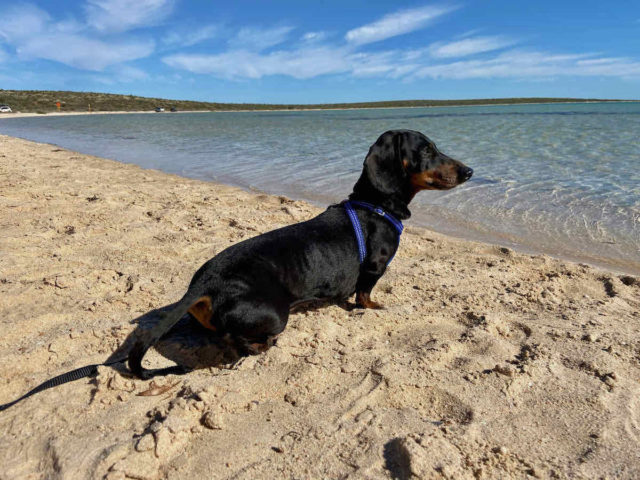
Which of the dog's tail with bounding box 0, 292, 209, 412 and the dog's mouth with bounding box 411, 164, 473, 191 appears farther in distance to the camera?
the dog's mouth with bounding box 411, 164, 473, 191

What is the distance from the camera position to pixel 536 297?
11.1ft

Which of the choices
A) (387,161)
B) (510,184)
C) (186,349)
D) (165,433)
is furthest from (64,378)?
(510,184)

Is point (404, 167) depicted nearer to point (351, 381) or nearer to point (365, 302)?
point (365, 302)

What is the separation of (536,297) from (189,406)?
2771 mm

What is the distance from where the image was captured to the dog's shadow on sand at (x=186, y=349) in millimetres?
2562

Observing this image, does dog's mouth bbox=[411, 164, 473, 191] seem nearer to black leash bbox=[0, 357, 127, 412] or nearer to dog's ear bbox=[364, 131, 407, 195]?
dog's ear bbox=[364, 131, 407, 195]

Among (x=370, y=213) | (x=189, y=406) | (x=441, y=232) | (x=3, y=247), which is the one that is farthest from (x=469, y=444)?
(x=3, y=247)

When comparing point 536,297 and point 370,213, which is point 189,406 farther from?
point 536,297

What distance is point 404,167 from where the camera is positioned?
130 inches

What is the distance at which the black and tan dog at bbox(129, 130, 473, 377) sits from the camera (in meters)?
2.52

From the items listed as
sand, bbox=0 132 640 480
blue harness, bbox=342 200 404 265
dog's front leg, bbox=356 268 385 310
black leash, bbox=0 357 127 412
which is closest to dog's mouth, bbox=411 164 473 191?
blue harness, bbox=342 200 404 265

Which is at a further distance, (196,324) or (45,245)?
(45,245)

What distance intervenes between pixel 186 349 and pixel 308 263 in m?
1.01

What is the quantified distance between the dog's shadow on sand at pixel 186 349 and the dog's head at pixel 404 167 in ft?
5.41
